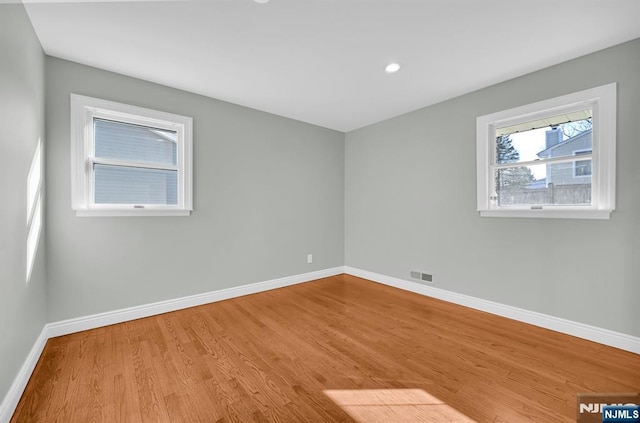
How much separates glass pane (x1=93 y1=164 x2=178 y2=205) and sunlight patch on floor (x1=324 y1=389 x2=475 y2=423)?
265 cm

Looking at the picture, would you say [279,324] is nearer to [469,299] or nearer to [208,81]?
[469,299]

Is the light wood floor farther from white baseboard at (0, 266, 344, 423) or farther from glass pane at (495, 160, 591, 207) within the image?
glass pane at (495, 160, 591, 207)

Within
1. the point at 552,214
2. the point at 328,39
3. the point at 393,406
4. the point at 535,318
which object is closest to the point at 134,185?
the point at 328,39

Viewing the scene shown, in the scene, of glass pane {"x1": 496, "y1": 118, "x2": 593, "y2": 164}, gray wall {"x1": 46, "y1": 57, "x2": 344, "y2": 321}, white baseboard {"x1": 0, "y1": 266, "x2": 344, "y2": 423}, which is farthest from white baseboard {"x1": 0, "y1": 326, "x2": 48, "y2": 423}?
glass pane {"x1": 496, "y1": 118, "x2": 593, "y2": 164}

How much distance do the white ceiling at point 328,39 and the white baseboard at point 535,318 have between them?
2.45 meters

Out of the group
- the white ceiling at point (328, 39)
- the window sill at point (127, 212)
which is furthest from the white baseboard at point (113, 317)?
the white ceiling at point (328, 39)

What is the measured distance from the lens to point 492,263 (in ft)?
9.70

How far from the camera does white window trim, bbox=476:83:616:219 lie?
2.24m

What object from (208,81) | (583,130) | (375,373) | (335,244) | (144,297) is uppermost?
(208,81)

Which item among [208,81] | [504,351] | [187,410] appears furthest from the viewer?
[208,81]

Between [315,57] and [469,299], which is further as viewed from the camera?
[469,299]

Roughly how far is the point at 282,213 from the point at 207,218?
1098mm

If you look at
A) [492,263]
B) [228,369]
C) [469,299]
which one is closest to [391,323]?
[469,299]

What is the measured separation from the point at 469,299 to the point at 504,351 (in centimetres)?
101
